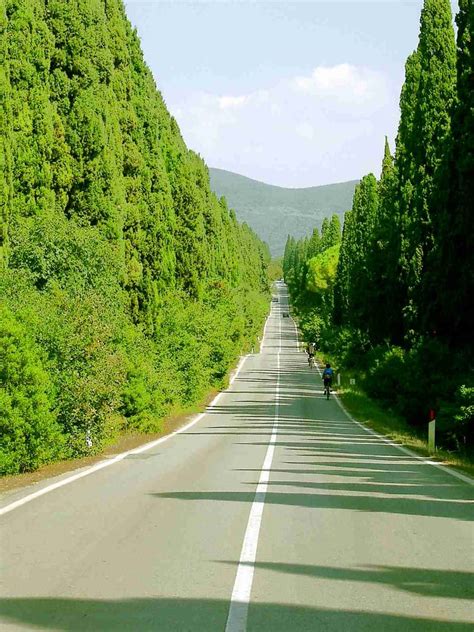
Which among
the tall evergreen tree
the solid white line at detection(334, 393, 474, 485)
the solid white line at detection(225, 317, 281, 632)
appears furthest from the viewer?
the tall evergreen tree

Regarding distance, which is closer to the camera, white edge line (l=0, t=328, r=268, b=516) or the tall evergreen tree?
white edge line (l=0, t=328, r=268, b=516)

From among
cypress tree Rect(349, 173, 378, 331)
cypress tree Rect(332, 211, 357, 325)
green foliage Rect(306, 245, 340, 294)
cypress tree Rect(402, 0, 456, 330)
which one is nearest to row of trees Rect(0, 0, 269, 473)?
cypress tree Rect(402, 0, 456, 330)

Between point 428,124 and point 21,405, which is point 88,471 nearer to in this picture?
point 21,405

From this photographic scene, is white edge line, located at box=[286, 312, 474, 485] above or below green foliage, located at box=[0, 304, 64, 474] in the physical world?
below

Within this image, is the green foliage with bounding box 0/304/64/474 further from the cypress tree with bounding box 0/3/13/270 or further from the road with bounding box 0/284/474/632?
the cypress tree with bounding box 0/3/13/270

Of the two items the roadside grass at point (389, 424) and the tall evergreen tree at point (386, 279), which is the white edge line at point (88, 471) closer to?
the roadside grass at point (389, 424)

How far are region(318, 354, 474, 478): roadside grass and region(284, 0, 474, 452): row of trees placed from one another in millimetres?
764

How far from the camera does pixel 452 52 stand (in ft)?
112

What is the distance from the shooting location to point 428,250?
3241cm

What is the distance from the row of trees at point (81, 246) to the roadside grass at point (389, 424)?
24.3 feet

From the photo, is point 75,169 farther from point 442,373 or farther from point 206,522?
point 206,522

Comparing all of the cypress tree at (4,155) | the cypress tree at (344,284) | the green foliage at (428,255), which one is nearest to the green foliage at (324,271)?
the cypress tree at (344,284)

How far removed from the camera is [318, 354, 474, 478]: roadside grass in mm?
17547

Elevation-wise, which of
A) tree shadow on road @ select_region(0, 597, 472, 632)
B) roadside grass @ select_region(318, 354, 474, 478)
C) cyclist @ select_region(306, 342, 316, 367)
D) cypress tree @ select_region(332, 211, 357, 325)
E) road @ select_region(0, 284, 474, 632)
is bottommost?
cyclist @ select_region(306, 342, 316, 367)
